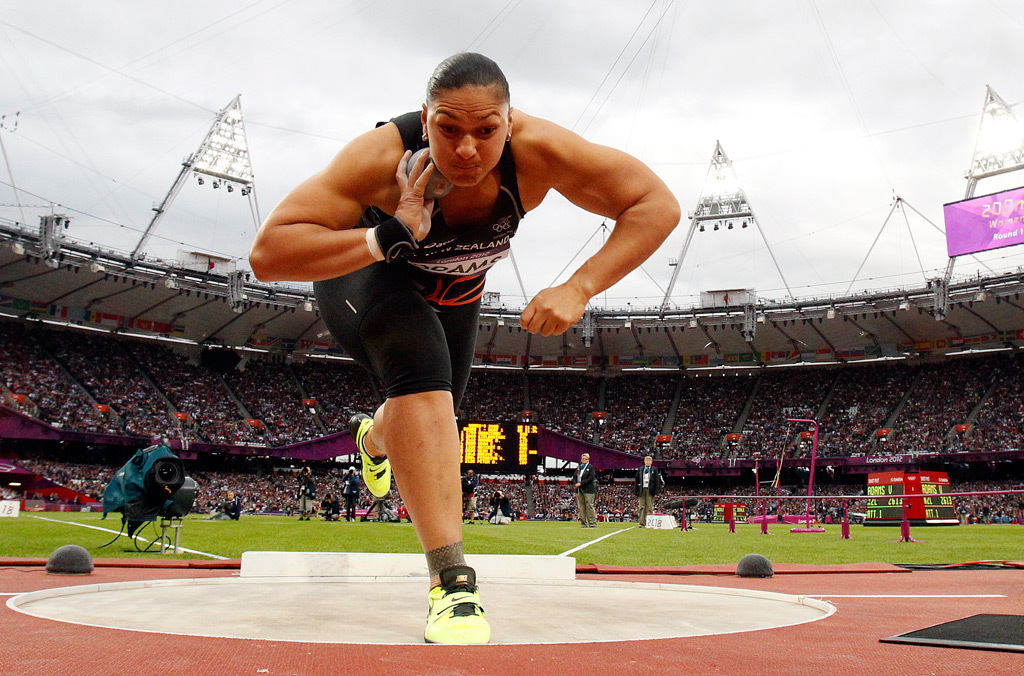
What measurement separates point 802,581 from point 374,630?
3570 millimetres

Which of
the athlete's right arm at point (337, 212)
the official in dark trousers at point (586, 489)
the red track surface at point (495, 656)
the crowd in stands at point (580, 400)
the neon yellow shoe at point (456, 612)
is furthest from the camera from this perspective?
the crowd in stands at point (580, 400)

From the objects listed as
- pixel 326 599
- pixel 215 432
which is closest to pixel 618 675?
pixel 326 599

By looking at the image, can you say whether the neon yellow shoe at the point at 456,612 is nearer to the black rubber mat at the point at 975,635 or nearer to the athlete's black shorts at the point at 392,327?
the athlete's black shorts at the point at 392,327

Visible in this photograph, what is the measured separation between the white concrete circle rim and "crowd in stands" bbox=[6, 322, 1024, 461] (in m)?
28.3

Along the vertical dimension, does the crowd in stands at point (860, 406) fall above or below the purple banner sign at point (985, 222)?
below

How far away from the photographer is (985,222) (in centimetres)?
2830

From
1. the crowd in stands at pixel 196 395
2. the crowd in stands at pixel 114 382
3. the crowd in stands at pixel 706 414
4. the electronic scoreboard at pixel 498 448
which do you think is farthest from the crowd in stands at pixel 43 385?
the crowd in stands at pixel 706 414

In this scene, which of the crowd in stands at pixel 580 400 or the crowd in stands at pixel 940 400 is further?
the crowd in stands at pixel 940 400

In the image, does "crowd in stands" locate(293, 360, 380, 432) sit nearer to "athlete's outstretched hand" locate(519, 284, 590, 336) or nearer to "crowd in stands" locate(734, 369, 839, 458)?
"crowd in stands" locate(734, 369, 839, 458)

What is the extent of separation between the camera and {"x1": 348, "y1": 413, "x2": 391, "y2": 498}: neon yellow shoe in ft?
14.3

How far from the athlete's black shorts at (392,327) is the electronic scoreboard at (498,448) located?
24.0 m

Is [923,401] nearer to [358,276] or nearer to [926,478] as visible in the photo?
[926,478]

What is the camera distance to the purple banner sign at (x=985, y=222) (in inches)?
1081

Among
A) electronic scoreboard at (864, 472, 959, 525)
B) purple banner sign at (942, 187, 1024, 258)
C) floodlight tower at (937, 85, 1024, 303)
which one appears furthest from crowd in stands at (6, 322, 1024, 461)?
electronic scoreboard at (864, 472, 959, 525)
